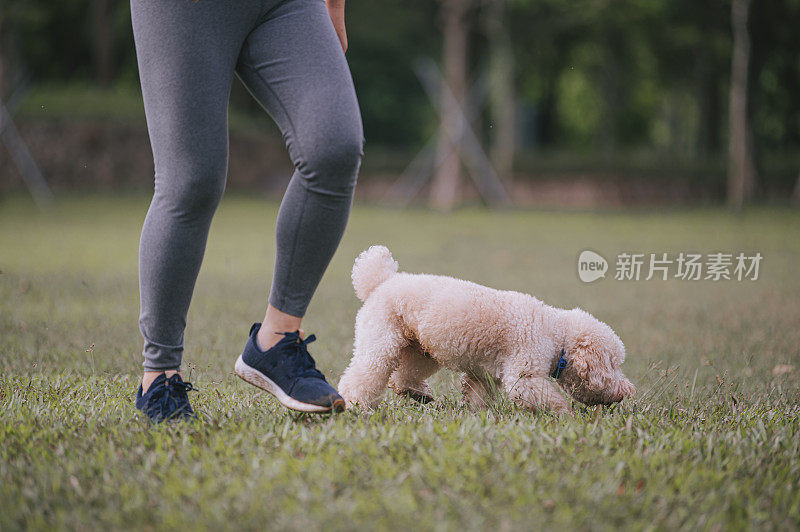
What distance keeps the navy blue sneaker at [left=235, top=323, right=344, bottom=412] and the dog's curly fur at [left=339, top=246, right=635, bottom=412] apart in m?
0.26

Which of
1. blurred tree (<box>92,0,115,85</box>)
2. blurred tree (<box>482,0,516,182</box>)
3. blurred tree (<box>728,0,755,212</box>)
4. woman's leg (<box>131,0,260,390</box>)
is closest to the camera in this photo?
woman's leg (<box>131,0,260,390</box>)

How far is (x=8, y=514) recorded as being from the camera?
5.89 feet

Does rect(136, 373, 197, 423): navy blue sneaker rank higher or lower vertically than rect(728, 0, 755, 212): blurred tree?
lower

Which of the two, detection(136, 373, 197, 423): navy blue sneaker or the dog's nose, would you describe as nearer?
detection(136, 373, 197, 423): navy blue sneaker

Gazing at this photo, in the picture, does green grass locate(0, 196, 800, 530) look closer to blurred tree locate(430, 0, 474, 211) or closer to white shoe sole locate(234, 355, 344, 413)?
white shoe sole locate(234, 355, 344, 413)

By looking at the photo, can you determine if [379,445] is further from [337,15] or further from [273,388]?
[337,15]

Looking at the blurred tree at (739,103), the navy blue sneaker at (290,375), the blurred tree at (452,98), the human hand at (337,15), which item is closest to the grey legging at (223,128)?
the navy blue sneaker at (290,375)

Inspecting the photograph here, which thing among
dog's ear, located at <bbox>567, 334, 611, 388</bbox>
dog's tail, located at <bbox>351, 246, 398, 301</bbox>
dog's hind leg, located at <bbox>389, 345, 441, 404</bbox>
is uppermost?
dog's tail, located at <bbox>351, 246, 398, 301</bbox>

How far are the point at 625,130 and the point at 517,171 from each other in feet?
51.2

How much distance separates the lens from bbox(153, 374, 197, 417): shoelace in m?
2.43

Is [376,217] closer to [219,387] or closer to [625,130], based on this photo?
[219,387]

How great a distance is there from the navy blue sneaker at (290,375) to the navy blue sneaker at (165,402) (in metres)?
0.19

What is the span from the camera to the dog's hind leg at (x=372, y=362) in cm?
265

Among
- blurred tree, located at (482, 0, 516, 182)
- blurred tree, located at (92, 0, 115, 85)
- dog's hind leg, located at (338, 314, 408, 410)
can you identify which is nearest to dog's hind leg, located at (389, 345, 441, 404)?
dog's hind leg, located at (338, 314, 408, 410)
